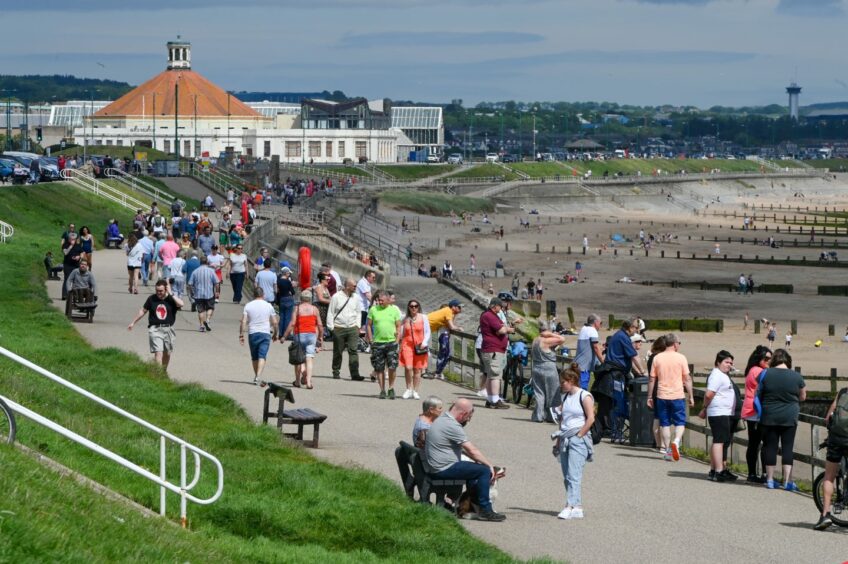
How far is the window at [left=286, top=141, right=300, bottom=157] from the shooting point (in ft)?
454

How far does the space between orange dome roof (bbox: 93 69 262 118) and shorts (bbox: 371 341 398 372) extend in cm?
11913

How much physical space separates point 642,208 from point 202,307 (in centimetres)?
12649

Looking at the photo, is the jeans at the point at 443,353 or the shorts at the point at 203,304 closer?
the jeans at the point at 443,353

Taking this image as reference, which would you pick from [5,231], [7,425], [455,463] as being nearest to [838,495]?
[455,463]

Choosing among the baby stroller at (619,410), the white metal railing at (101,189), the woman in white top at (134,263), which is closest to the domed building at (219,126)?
the white metal railing at (101,189)

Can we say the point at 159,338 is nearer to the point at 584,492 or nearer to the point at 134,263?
the point at 584,492

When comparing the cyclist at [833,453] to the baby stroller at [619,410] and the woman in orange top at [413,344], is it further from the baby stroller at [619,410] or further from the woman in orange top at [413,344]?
the woman in orange top at [413,344]

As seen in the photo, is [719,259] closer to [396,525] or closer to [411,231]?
[411,231]

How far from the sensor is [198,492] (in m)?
12.0

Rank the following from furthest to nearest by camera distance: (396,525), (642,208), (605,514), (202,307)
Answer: (642,208)
(202,307)
(605,514)
(396,525)

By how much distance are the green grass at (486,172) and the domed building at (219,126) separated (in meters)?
7.97

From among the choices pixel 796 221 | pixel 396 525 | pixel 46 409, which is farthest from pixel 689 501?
pixel 796 221

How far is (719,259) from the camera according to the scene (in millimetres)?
84312

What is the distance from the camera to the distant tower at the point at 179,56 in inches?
5886
